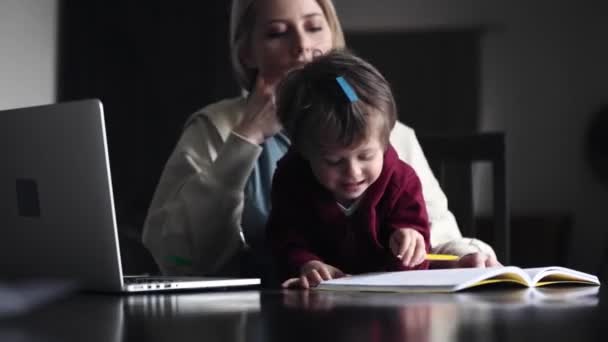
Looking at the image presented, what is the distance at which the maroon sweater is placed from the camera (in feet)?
4.47

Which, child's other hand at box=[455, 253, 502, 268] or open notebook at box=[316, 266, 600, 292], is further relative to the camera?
child's other hand at box=[455, 253, 502, 268]

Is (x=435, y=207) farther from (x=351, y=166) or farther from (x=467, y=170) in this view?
(x=351, y=166)

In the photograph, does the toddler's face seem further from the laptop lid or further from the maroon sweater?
the laptop lid

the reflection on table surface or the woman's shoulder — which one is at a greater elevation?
the woman's shoulder

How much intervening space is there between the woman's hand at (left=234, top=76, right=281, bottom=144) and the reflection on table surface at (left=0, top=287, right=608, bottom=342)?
0.58 metres

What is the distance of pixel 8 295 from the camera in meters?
0.75

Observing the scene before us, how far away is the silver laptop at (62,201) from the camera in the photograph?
98 centimetres

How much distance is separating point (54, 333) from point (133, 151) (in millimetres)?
2142

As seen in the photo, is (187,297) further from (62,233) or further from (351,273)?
(351,273)

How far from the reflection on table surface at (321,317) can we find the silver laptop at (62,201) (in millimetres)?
57

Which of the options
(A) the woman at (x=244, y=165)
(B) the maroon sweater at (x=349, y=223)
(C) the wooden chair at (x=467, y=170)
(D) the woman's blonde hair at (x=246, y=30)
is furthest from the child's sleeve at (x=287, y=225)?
(C) the wooden chair at (x=467, y=170)

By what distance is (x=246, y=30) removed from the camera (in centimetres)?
183

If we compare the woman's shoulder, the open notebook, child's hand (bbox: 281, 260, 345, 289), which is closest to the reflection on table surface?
the open notebook

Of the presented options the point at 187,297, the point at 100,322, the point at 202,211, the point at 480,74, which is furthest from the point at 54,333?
the point at 480,74
